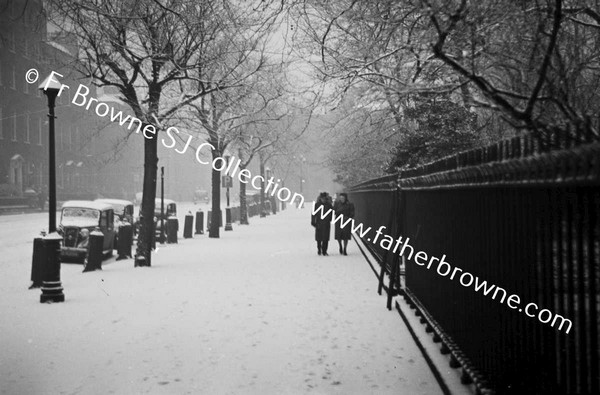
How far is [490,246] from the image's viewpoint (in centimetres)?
441

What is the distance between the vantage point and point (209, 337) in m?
7.16

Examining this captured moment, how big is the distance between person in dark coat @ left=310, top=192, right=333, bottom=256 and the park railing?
35.0ft

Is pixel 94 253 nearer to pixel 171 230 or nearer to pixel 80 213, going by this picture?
pixel 80 213

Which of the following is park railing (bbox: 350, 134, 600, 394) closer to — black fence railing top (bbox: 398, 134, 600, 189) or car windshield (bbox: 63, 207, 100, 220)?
black fence railing top (bbox: 398, 134, 600, 189)

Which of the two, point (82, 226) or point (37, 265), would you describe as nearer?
point (37, 265)

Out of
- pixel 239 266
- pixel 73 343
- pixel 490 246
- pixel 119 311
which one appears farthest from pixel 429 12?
pixel 239 266

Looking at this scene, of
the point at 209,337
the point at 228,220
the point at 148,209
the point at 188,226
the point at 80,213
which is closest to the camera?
the point at 209,337

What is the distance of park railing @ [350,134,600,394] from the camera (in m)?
A: 2.75

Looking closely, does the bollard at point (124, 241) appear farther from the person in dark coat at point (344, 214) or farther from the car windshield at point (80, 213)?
the person in dark coat at point (344, 214)

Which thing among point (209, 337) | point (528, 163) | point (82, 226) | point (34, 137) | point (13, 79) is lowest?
point (209, 337)

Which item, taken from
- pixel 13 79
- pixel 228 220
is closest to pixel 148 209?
pixel 228 220

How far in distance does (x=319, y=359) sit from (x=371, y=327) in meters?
1.65

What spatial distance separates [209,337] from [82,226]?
37.5 feet

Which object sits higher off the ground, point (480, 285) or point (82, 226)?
point (480, 285)
